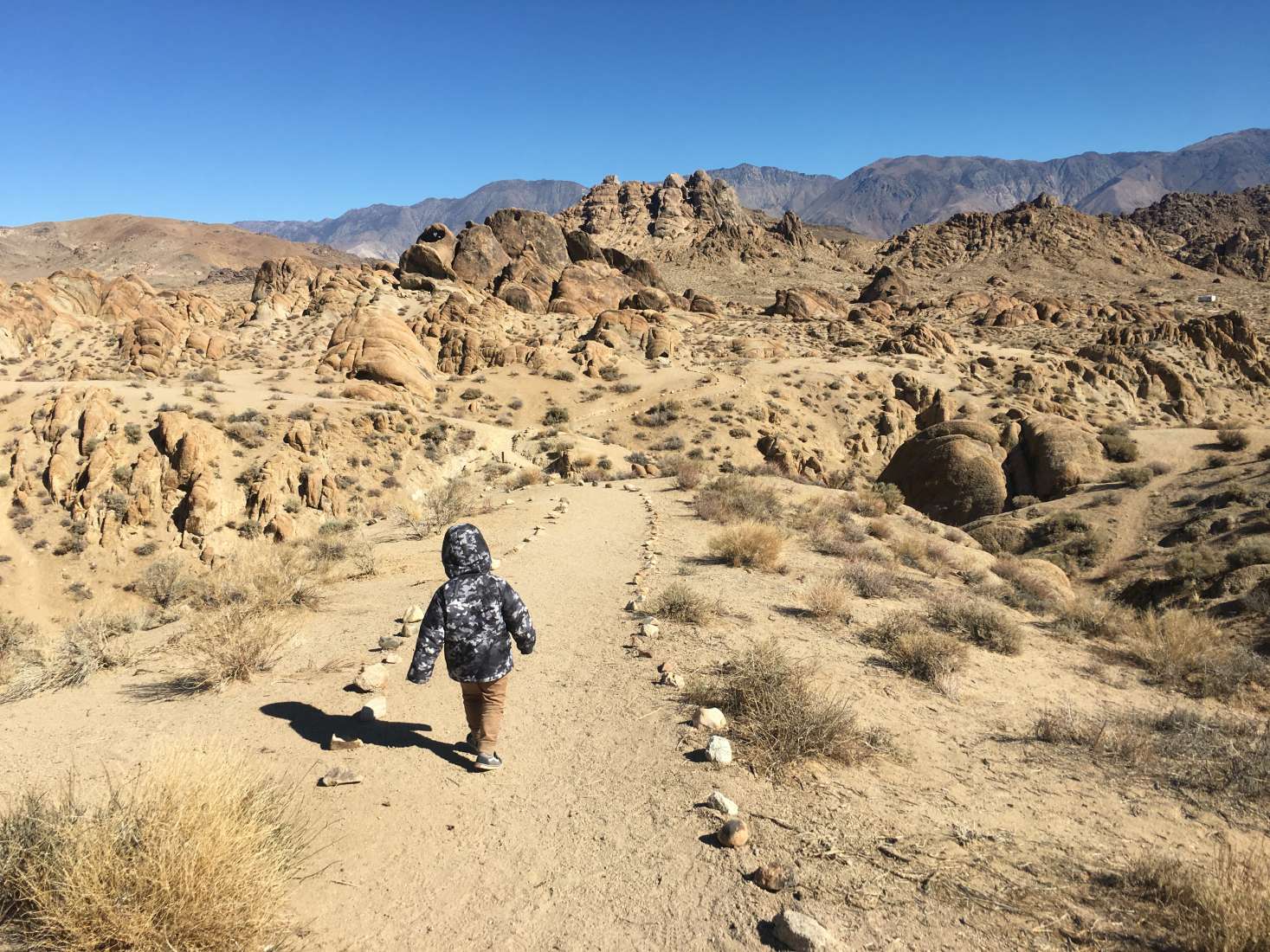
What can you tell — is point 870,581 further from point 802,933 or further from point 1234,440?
point 1234,440

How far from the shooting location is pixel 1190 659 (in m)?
7.79

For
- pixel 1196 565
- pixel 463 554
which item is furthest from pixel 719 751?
pixel 1196 565

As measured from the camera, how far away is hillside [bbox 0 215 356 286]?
11938 centimetres

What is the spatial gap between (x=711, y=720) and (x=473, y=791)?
1.96 meters

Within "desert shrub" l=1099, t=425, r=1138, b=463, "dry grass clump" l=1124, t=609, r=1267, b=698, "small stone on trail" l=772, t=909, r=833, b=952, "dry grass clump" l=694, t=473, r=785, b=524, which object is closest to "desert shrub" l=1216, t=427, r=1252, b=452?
"desert shrub" l=1099, t=425, r=1138, b=463

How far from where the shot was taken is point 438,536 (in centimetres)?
1277

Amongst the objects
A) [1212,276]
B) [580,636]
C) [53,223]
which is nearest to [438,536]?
[580,636]

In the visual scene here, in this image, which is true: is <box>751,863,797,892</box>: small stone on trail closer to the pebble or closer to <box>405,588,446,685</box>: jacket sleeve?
<box>405,588,446,685</box>: jacket sleeve

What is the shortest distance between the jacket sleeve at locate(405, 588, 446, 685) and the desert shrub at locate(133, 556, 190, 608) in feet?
28.8

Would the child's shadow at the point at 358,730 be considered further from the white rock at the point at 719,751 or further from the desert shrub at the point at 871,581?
the desert shrub at the point at 871,581

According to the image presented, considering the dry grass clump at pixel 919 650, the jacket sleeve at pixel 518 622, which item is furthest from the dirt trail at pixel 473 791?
the dry grass clump at pixel 919 650

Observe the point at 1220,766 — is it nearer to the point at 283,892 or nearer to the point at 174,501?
the point at 283,892

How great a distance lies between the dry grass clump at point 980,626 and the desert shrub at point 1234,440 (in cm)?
2057

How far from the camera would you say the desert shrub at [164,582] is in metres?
11.4
